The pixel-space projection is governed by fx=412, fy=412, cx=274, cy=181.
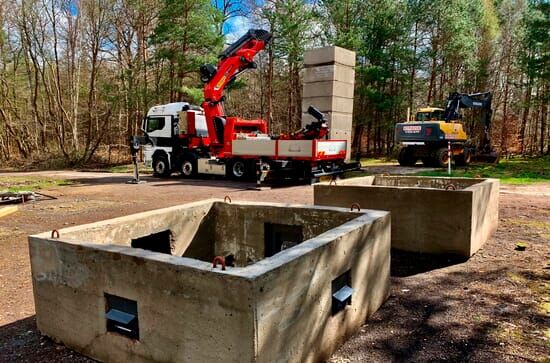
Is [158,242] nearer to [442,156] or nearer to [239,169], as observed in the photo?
[239,169]

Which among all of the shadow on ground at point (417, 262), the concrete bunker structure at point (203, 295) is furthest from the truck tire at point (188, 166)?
the concrete bunker structure at point (203, 295)

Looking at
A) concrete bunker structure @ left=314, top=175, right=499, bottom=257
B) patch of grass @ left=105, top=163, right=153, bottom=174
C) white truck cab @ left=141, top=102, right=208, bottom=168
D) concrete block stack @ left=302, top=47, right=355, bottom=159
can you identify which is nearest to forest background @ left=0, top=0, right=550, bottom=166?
patch of grass @ left=105, top=163, right=153, bottom=174

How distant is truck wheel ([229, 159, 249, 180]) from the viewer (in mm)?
14523

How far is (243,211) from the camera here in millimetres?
4566

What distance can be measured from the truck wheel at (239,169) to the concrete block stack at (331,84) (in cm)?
310

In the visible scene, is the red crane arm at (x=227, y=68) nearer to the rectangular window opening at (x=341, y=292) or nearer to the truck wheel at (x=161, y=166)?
the truck wheel at (x=161, y=166)

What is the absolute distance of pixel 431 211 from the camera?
5.26 metres

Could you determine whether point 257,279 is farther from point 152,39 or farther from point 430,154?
point 152,39

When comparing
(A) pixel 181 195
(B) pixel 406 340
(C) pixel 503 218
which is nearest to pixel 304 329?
(B) pixel 406 340

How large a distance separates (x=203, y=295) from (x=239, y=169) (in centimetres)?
1243

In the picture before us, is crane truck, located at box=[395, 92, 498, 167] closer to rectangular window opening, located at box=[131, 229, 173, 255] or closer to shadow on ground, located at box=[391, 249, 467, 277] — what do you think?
shadow on ground, located at box=[391, 249, 467, 277]

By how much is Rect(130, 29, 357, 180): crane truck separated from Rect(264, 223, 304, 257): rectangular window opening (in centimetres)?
828

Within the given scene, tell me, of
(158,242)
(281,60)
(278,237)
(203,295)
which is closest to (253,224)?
(278,237)

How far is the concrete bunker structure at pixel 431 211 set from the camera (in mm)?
5090
